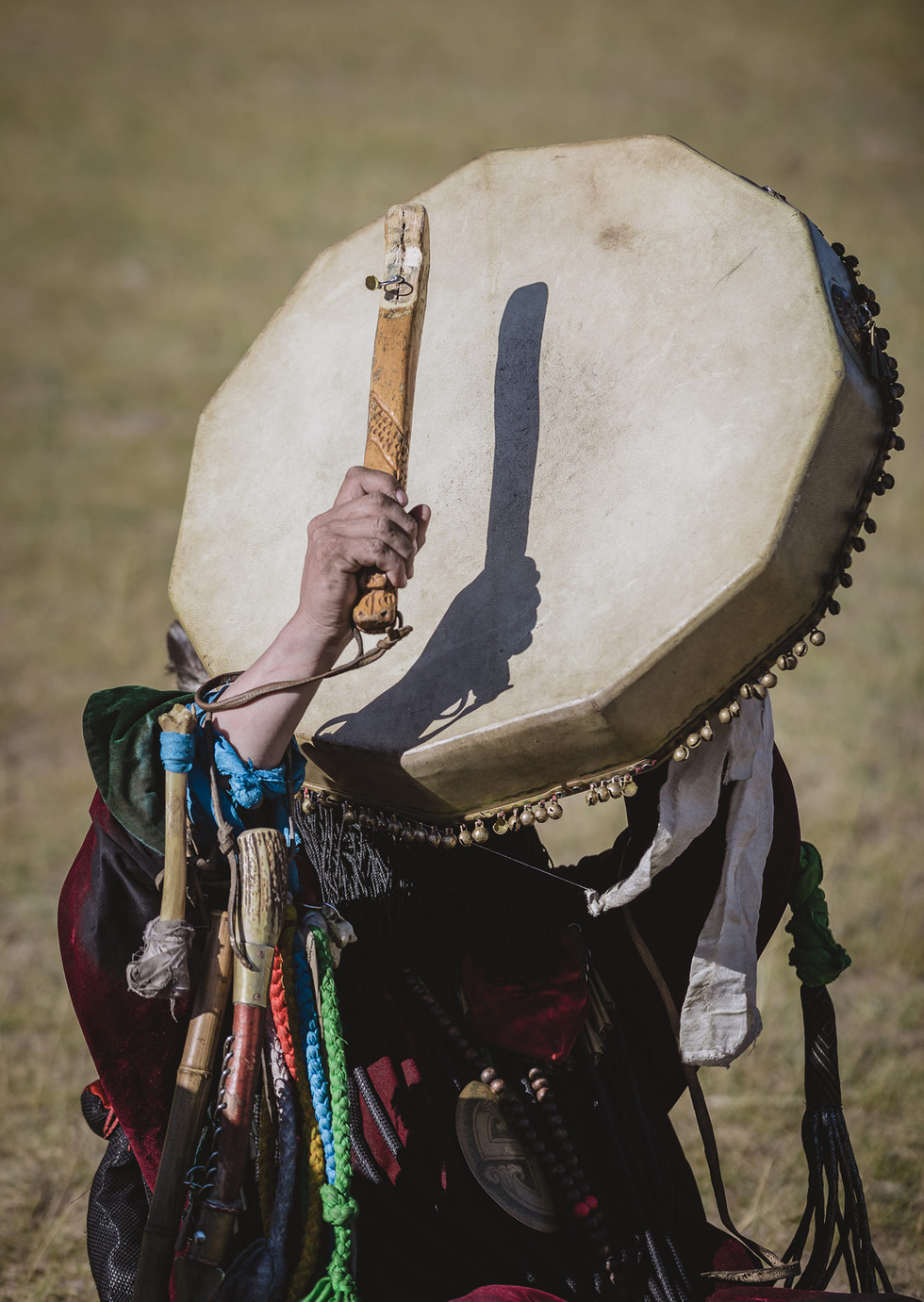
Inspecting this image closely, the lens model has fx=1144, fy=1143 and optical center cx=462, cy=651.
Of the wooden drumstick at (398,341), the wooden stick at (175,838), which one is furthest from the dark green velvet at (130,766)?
the wooden drumstick at (398,341)

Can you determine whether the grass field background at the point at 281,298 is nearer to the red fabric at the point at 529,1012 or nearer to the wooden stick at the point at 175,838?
the red fabric at the point at 529,1012

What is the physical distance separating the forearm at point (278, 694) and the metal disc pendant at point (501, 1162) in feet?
1.84

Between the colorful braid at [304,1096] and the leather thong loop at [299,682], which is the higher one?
the leather thong loop at [299,682]

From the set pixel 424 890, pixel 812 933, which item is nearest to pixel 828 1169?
pixel 812 933

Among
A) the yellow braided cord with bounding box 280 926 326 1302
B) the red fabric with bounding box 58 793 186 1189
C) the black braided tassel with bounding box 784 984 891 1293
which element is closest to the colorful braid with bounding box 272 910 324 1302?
the yellow braided cord with bounding box 280 926 326 1302

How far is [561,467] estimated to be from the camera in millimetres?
1299

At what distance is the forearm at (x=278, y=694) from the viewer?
3.73ft

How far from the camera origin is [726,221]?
1263mm

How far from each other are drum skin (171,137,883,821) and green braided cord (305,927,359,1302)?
21 cm

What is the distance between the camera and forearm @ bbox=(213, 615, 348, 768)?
44.7 inches

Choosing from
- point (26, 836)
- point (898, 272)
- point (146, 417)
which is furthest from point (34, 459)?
point (898, 272)

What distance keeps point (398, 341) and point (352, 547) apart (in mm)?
251

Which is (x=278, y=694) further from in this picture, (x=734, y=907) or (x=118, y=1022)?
(x=734, y=907)

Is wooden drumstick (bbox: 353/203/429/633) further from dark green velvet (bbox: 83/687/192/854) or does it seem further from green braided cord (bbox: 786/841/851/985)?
green braided cord (bbox: 786/841/851/985)
